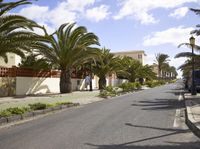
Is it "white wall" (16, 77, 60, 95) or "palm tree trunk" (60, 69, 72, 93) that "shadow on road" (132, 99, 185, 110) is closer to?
"white wall" (16, 77, 60, 95)

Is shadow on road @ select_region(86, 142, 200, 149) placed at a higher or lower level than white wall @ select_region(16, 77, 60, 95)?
lower

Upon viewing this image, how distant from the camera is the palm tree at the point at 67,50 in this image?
104 feet

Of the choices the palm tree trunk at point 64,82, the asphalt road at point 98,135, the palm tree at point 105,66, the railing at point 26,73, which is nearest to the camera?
the asphalt road at point 98,135

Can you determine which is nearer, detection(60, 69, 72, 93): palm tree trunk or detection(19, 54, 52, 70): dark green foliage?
detection(19, 54, 52, 70): dark green foliage

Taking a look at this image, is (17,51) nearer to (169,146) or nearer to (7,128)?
(7,128)

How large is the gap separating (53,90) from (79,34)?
572cm

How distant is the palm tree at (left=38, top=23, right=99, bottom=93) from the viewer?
31.7 m

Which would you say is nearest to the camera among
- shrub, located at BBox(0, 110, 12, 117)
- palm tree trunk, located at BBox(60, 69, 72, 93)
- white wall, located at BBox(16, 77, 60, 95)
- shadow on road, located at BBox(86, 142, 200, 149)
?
shadow on road, located at BBox(86, 142, 200, 149)

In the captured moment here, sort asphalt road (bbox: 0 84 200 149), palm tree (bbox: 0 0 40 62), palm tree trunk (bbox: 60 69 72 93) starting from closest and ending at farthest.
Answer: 1. asphalt road (bbox: 0 84 200 149)
2. palm tree (bbox: 0 0 40 62)
3. palm tree trunk (bbox: 60 69 72 93)

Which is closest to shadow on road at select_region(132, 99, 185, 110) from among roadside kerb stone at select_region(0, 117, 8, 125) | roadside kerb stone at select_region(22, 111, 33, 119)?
roadside kerb stone at select_region(22, 111, 33, 119)

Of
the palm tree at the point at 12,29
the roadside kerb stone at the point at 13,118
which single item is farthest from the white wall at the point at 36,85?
the roadside kerb stone at the point at 13,118

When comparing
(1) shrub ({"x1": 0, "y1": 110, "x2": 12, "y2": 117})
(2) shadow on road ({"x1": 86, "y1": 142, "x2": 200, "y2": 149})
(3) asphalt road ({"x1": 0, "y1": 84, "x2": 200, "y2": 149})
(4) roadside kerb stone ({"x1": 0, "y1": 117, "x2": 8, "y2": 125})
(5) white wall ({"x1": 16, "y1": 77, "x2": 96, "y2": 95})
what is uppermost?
(5) white wall ({"x1": 16, "y1": 77, "x2": 96, "y2": 95})

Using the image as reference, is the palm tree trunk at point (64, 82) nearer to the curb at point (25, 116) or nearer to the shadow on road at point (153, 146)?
the curb at point (25, 116)

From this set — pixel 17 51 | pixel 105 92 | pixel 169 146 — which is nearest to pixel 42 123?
pixel 169 146
